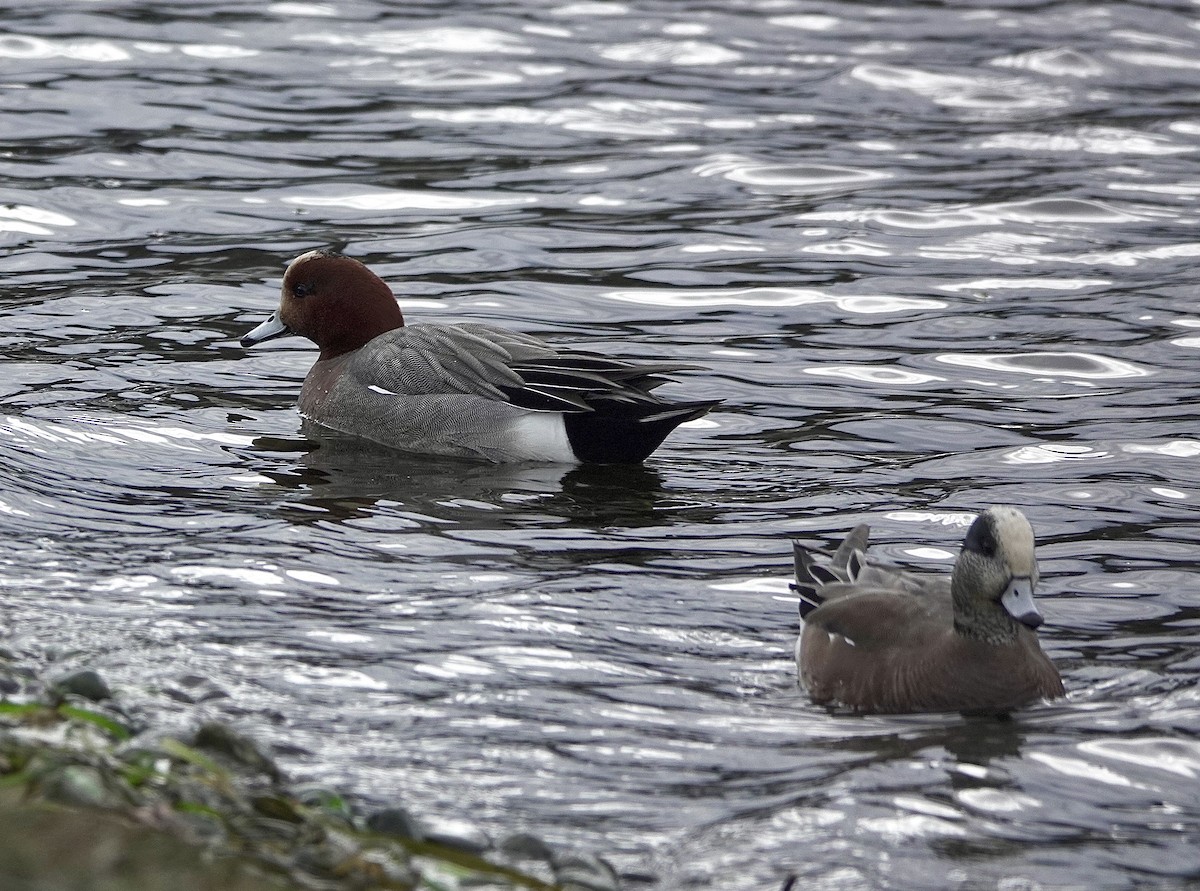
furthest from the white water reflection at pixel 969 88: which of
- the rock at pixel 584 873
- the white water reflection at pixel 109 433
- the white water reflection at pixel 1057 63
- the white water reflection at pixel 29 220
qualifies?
the rock at pixel 584 873

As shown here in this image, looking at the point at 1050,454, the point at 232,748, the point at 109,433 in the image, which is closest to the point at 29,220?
the point at 109,433

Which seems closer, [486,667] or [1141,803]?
[1141,803]

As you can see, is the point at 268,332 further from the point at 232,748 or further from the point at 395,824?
the point at 395,824

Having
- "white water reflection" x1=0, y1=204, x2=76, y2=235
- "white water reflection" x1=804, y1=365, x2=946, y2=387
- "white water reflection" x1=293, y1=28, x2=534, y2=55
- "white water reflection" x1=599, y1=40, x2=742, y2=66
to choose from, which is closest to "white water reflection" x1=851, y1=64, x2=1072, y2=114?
"white water reflection" x1=599, y1=40, x2=742, y2=66

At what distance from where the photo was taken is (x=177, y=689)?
555cm

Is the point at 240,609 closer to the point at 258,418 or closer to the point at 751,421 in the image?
the point at 258,418

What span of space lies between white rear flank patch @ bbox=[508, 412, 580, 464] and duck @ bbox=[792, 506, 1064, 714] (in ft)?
8.79

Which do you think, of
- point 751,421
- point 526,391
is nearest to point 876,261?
point 751,421

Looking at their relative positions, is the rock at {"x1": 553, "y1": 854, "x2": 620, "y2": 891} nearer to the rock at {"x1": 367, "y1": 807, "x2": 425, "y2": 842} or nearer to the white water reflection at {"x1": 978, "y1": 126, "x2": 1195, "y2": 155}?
the rock at {"x1": 367, "y1": 807, "x2": 425, "y2": 842}

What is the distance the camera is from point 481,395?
8.55 m

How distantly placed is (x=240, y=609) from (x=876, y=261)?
21.5 ft

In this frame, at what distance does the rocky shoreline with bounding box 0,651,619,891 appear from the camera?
12.6ft

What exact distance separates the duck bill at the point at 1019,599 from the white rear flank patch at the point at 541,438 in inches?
122

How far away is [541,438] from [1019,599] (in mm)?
3228
